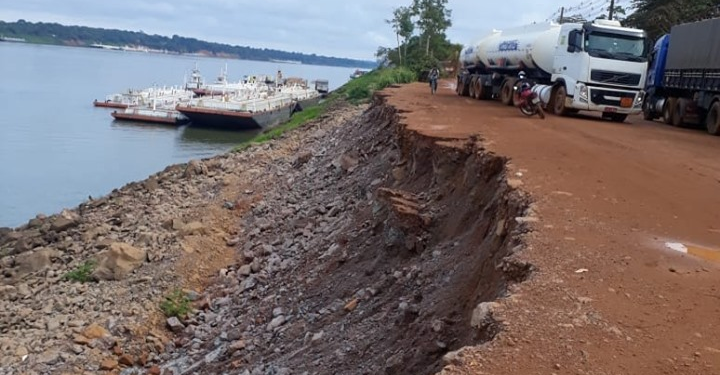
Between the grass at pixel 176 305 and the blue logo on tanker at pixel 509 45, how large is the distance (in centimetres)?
Result: 1769

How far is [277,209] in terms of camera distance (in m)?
17.2

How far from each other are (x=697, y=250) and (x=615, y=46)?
611 inches

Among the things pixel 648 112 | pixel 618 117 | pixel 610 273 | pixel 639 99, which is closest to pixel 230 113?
pixel 648 112

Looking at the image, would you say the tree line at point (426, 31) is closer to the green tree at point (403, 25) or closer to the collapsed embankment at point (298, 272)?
the green tree at point (403, 25)

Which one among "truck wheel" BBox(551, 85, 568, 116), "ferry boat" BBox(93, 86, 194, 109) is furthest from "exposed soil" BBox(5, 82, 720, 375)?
"ferry boat" BBox(93, 86, 194, 109)

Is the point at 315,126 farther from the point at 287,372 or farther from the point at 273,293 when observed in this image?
the point at 287,372

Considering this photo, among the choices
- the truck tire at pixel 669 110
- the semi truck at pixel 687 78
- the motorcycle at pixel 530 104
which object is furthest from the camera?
the truck tire at pixel 669 110

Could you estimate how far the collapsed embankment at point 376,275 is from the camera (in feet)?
23.2

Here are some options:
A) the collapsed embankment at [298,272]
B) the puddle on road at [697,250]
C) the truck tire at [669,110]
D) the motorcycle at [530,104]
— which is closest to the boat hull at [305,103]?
the truck tire at [669,110]

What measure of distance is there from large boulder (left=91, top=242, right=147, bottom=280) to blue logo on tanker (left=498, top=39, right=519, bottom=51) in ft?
54.9

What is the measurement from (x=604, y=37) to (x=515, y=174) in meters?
13.4

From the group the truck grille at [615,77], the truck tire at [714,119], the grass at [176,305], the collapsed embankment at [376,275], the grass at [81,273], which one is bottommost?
the grass at [81,273]

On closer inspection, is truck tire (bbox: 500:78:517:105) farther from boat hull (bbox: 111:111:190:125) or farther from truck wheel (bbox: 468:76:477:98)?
boat hull (bbox: 111:111:190:125)

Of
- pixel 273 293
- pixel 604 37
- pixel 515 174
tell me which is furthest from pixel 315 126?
pixel 515 174
